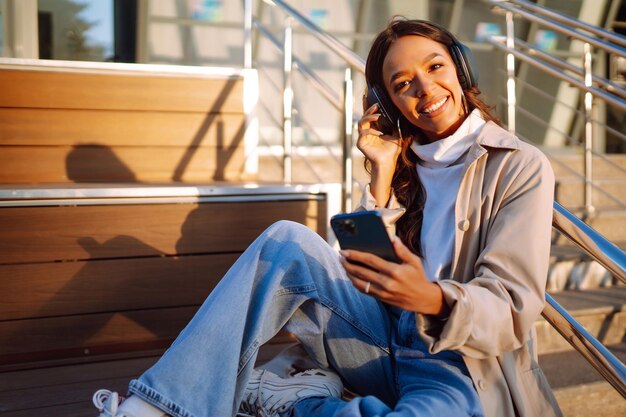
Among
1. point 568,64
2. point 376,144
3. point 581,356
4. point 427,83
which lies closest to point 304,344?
point 376,144

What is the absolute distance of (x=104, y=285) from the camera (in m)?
2.29

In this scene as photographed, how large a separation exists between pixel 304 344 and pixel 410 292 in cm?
52

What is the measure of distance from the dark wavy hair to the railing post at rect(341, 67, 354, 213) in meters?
0.74

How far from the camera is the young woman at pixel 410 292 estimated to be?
1310 millimetres

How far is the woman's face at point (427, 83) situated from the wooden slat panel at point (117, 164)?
1.44 m

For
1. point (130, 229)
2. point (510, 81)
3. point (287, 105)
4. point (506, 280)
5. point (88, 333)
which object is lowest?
point (88, 333)

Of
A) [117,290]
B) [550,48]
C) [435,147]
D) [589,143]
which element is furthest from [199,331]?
[550,48]

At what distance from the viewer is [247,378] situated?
1.51m

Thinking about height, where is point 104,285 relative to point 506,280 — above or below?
below

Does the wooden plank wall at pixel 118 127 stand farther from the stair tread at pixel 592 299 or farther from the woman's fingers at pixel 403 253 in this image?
the woman's fingers at pixel 403 253

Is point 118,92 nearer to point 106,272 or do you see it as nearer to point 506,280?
point 106,272

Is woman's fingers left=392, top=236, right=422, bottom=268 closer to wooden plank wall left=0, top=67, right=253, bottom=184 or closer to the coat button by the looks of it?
the coat button

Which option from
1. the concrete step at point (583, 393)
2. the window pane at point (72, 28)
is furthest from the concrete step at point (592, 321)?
the window pane at point (72, 28)

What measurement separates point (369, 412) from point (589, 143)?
2.75m
